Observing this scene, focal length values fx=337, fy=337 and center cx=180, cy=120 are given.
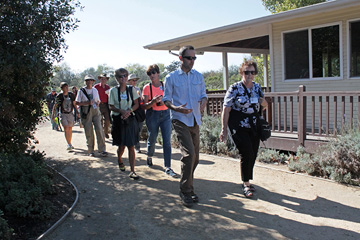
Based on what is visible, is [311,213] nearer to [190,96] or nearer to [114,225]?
[190,96]

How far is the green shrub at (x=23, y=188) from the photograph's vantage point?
405 cm

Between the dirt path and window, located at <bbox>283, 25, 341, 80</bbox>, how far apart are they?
155 inches

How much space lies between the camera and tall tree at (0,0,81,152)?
14.2ft

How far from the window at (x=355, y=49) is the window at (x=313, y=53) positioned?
316 mm

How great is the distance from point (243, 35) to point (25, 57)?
8.08 meters

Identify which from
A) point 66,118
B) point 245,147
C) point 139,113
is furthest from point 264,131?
point 66,118

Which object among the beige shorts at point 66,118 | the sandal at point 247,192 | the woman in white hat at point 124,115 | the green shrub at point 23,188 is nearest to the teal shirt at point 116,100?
the woman in white hat at point 124,115

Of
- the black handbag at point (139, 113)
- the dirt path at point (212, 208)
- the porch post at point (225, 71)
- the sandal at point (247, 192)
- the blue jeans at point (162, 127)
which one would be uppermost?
the porch post at point (225, 71)

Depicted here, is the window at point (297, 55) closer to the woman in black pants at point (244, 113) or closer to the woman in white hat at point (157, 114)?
the woman in white hat at point (157, 114)

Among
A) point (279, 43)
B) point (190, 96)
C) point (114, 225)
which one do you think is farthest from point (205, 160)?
point (279, 43)

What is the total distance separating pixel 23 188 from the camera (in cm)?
441

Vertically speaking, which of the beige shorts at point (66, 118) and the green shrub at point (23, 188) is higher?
the beige shorts at point (66, 118)

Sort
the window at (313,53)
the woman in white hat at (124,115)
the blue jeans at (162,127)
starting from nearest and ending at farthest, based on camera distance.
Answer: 1. the woman in white hat at (124,115)
2. the blue jeans at (162,127)
3. the window at (313,53)

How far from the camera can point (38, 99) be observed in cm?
540
